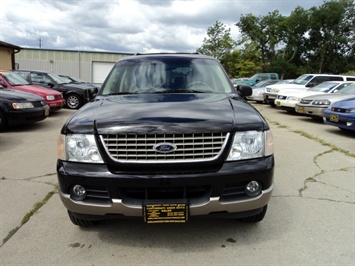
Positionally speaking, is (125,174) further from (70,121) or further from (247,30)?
(247,30)

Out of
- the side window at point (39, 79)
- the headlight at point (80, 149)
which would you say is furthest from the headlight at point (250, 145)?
the side window at point (39, 79)

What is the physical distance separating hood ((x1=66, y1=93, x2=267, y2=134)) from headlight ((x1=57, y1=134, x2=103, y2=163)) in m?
0.07

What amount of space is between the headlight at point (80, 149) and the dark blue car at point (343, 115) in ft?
23.3

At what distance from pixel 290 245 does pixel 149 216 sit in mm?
1345

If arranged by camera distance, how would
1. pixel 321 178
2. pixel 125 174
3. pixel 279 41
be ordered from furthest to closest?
1. pixel 279 41
2. pixel 321 178
3. pixel 125 174

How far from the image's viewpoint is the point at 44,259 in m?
2.66

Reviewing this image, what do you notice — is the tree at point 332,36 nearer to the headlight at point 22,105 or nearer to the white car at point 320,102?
the white car at point 320,102

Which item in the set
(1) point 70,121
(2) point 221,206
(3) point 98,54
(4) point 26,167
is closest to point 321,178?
(2) point 221,206

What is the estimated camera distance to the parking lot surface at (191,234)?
2688 millimetres

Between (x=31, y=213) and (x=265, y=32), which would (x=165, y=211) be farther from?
(x=265, y=32)

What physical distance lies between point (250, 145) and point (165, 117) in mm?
750

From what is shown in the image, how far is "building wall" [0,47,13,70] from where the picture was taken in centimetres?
2085

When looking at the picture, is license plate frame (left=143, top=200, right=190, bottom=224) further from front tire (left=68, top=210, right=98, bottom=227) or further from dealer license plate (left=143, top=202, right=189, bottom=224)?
front tire (left=68, top=210, right=98, bottom=227)

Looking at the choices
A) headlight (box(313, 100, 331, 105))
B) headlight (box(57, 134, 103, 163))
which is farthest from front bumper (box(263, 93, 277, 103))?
headlight (box(57, 134, 103, 163))
